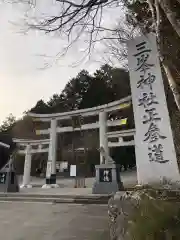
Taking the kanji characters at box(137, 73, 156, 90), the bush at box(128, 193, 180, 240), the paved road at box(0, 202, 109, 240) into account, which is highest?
the kanji characters at box(137, 73, 156, 90)

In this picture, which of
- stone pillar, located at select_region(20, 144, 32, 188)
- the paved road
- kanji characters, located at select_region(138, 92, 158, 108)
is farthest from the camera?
stone pillar, located at select_region(20, 144, 32, 188)

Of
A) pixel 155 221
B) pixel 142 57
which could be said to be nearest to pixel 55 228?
pixel 155 221

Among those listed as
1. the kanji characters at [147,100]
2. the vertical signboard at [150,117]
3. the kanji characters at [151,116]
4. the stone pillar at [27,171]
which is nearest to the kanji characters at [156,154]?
the vertical signboard at [150,117]

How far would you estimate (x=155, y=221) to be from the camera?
84.4 inches

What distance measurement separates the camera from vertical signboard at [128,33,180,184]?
355 centimetres

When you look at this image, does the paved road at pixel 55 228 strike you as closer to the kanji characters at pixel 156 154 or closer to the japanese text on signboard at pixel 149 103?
the kanji characters at pixel 156 154

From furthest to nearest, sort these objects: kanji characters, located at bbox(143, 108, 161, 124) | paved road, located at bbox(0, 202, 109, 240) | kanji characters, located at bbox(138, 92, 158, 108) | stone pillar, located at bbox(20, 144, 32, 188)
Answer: stone pillar, located at bbox(20, 144, 32, 188) → kanji characters, located at bbox(138, 92, 158, 108) → kanji characters, located at bbox(143, 108, 161, 124) → paved road, located at bbox(0, 202, 109, 240)

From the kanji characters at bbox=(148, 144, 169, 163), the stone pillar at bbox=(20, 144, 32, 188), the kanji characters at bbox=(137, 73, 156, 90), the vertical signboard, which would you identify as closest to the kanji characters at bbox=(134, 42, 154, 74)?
the vertical signboard

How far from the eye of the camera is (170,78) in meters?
2.74

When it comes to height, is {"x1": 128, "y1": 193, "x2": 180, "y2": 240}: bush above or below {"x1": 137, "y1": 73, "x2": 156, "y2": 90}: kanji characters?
below

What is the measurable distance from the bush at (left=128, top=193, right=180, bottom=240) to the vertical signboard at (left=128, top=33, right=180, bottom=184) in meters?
1.20

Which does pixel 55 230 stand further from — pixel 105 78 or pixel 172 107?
pixel 105 78

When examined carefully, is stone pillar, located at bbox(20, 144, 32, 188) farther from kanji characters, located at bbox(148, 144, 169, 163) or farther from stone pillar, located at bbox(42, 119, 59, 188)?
kanji characters, located at bbox(148, 144, 169, 163)

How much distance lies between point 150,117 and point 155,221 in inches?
81.5
